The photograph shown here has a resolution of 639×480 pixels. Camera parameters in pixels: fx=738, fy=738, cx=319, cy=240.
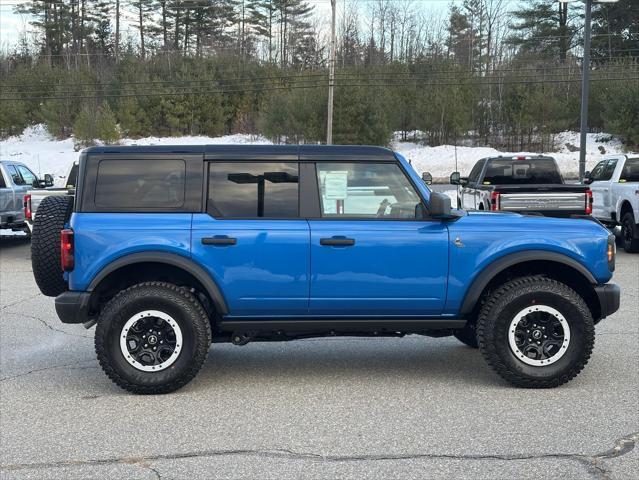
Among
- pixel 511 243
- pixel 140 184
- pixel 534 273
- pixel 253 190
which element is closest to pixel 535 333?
pixel 534 273

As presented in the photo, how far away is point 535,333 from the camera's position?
226 inches

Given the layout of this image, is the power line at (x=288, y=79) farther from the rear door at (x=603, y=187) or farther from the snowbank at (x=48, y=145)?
the rear door at (x=603, y=187)

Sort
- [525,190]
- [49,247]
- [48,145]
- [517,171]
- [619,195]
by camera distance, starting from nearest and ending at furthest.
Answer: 1. [49,247]
2. [525,190]
3. [619,195]
4. [517,171]
5. [48,145]

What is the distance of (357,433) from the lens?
15.6 ft

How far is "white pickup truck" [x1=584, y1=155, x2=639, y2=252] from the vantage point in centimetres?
1390

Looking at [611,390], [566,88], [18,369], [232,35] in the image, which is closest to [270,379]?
[18,369]

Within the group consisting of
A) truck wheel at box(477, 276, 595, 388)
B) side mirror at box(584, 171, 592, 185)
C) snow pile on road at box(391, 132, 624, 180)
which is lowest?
truck wheel at box(477, 276, 595, 388)

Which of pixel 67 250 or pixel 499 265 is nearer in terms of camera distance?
pixel 67 250

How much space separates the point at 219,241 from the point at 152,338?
2.98ft

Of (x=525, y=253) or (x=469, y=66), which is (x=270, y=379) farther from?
(x=469, y=66)

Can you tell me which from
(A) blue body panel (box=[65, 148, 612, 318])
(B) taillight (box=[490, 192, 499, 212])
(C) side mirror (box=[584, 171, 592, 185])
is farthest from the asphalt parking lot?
(C) side mirror (box=[584, 171, 592, 185])

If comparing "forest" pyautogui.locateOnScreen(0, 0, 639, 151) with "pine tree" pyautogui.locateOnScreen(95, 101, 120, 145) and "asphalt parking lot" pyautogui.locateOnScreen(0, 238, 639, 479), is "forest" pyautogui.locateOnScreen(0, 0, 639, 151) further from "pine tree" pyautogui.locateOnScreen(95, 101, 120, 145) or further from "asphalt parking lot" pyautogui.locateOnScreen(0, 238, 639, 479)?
"asphalt parking lot" pyautogui.locateOnScreen(0, 238, 639, 479)

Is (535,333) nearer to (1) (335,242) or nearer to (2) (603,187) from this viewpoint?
(1) (335,242)

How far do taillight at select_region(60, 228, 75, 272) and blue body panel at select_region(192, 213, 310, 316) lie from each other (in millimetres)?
912
